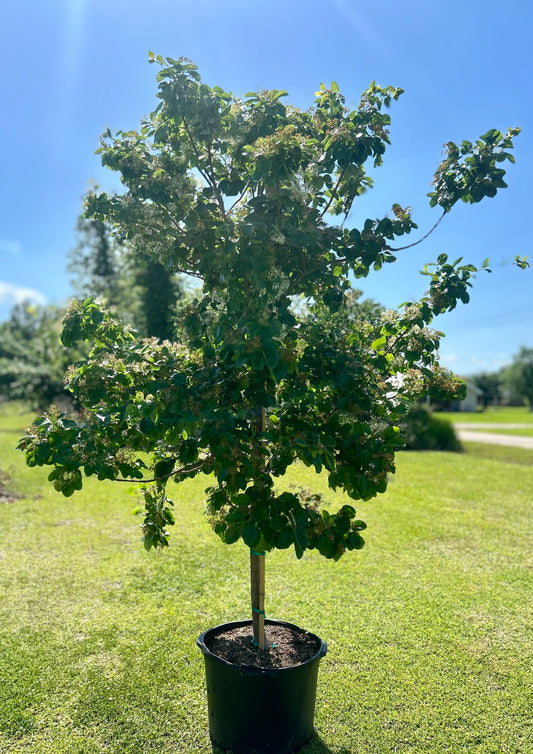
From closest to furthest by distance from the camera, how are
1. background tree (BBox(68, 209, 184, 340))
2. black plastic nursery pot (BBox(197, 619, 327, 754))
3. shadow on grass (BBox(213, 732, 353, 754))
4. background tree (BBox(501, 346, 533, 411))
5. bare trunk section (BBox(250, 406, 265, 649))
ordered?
black plastic nursery pot (BBox(197, 619, 327, 754))
shadow on grass (BBox(213, 732, 353, 754))
bare trunk section (BBox(250, 406, 265, 649))
background tree (BBox(68, 209, 184, 340))
background tree (BBox(501, 346, 533, 411))

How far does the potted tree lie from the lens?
2.47 meters

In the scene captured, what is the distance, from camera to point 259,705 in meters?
2.86

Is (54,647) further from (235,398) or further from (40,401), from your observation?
(40,401)

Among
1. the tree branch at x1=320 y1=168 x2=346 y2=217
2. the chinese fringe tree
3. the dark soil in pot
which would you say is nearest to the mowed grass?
the dark soil in pot

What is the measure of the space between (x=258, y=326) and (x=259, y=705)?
6.51ft

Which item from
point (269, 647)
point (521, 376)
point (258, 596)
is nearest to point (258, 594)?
point (258, 596)

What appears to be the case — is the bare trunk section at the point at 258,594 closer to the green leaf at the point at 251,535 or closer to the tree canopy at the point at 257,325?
the tree canopy at the point at 257,325

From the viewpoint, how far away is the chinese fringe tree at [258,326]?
2.46m

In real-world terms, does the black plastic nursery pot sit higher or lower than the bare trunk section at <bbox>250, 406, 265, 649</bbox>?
lower

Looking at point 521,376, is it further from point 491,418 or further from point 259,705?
point 259,705

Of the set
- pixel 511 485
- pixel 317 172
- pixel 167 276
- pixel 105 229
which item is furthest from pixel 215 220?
pixel 105 229

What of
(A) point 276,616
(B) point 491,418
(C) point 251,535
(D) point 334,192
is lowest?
(A) point 276,616

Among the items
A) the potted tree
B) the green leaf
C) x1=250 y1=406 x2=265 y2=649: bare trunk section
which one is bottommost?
x1=250 y1=406 x2=265 y2=649: bare trunk section

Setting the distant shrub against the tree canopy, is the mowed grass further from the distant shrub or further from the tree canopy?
the distant shrub
